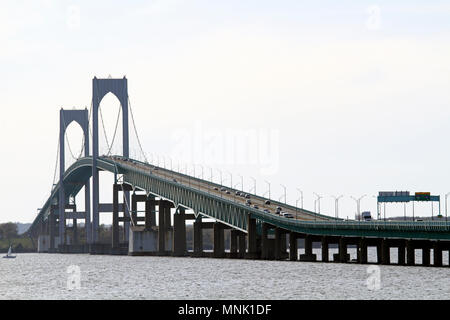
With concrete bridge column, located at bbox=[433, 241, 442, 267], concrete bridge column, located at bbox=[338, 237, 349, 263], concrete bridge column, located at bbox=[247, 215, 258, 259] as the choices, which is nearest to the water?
concrete bridge column, located at bbox=[433, 241, 442, 267]

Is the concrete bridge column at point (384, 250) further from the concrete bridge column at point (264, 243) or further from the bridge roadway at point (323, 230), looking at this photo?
the concrete bridge column at point (264, 243)

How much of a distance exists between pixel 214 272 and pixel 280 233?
3902 centimetres

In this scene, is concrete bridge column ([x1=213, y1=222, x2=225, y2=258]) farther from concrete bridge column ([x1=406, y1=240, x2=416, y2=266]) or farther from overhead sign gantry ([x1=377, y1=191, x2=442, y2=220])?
concrete bridge column ([x1=406, y1=240, x2=416, y2=266])

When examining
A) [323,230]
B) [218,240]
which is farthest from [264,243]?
[218,240]

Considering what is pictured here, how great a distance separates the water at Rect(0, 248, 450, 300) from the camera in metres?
97.8

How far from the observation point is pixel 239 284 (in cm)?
11144

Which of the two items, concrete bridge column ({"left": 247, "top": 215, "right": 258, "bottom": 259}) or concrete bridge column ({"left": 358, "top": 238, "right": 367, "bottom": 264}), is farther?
concrete bridge column ({"left": 247, "top": 215, "right": 258, "bottom": 259})

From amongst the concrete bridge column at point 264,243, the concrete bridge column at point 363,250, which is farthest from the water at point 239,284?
the concrete bridge column at point 264,243

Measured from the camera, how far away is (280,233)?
175250 mm

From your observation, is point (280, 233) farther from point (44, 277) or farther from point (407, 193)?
point (44, 277)

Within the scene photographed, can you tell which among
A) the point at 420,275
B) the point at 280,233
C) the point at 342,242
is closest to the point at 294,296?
the point at 420,275

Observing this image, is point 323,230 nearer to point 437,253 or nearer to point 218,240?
point 437,253

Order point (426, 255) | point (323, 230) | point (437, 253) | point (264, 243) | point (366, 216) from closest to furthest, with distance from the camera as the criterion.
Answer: point (437, 253) < point (426, 255) < point (323, 230) < point (366, 216) < point (264, 243)

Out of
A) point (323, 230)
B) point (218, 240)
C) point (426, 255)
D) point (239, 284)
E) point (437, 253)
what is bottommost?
point (239, 284)
